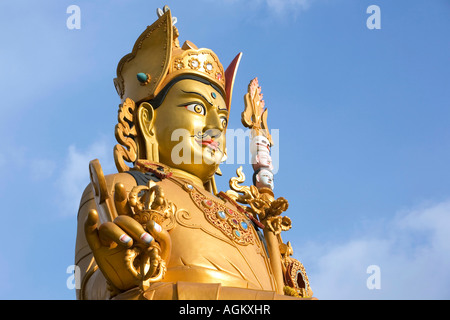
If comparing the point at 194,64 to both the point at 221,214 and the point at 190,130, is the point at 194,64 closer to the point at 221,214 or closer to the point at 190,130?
the point at 190,130

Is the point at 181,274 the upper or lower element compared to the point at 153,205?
lower

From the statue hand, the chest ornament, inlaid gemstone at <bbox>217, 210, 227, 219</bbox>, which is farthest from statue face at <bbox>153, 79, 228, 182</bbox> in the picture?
the statue hand

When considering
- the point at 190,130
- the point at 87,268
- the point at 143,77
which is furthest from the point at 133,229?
the point at 143,77

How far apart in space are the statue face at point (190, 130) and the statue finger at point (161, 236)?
1.71m

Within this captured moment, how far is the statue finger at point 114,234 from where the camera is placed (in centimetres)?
492

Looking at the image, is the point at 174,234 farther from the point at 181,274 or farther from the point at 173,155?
the point at 173,155

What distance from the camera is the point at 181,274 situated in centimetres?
563

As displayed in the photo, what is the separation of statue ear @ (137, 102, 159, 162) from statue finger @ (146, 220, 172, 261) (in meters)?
1.68

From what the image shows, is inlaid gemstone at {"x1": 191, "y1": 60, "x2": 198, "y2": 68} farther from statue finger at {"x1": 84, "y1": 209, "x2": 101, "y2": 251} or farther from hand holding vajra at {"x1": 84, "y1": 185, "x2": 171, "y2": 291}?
statue finger at {"x1": 84, "y1": 209, "x2": 101, "y2": 251}

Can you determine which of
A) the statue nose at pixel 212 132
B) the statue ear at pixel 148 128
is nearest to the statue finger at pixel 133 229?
the statue ear at pixel 148 128

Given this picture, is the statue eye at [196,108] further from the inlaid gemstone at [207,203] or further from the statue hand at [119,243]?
the statue hand at [119,243]
